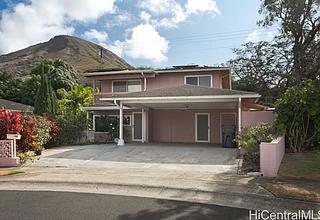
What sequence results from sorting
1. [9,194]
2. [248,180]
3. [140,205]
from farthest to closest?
[248,180]
[9,194]
[140,205]

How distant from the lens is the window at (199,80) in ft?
79.5

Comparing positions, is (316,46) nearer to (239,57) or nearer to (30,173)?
(30,173)

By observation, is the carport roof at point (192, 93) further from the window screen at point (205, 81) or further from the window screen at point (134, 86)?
the window screen at point (134, 86)

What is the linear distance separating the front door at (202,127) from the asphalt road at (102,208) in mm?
14747

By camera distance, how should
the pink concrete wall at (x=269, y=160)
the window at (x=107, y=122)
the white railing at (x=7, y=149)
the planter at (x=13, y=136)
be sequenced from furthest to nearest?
the window at (x=107, y=122) → the planter at (x=13, y=136) → the white railing at (x=7, y=149) → the pink concrete wall at (x=269, y=160)

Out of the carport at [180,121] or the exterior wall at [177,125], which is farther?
the exterior wall at [177,125]

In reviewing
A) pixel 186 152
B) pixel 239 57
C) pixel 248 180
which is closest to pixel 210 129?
pixel 186 152

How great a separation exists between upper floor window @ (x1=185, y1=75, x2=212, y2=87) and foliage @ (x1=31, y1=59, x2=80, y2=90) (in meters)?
23.8

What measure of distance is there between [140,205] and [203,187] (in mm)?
2165

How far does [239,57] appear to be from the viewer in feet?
124

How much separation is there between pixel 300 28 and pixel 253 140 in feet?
30.4

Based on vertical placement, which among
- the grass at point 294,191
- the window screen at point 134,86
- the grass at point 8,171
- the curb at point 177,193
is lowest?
the grass at point 8,171

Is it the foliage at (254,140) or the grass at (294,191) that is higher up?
the foliage at (254,140)

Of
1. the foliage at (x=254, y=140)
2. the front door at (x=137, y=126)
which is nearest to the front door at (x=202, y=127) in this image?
the front door at (x=137, y=126)
